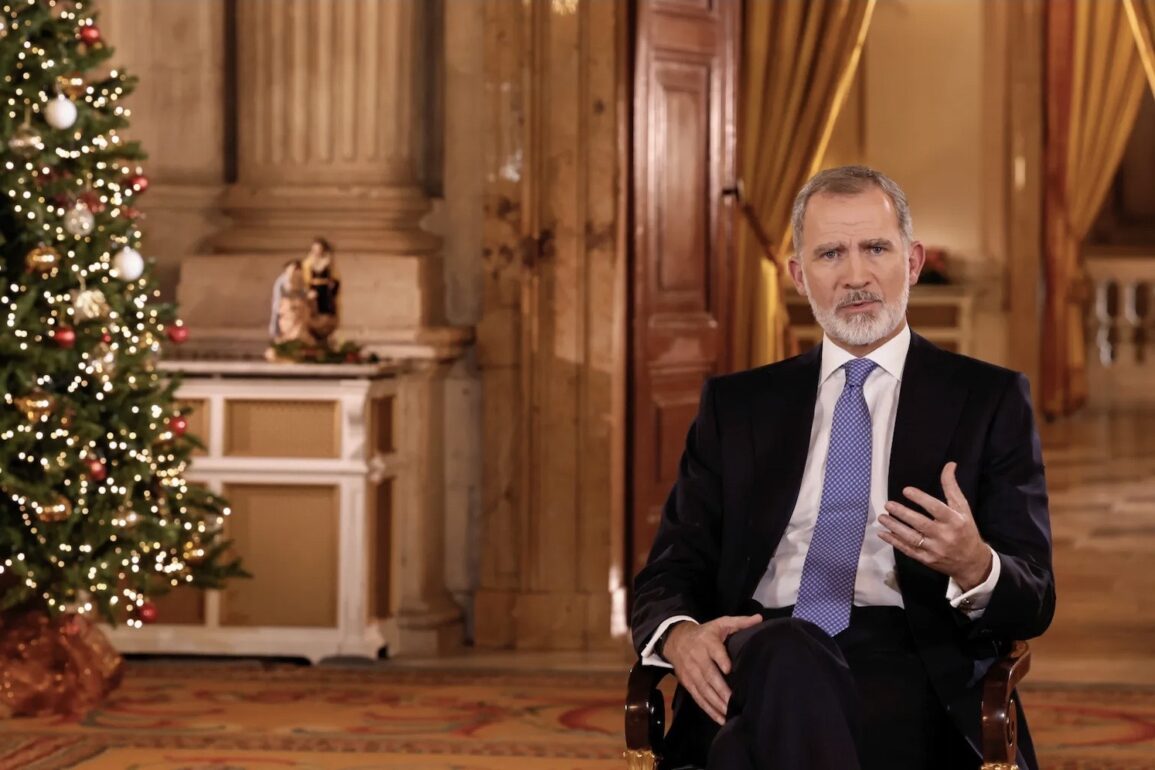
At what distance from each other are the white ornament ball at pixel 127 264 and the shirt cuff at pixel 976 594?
328 centimetres

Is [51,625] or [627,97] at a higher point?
[627,97]

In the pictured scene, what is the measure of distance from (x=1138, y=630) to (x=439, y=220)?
2.77 metres

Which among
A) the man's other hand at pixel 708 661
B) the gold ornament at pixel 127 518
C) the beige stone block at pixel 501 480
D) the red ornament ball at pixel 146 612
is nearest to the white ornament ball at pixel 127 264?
the gold ornament at pixel 127 518

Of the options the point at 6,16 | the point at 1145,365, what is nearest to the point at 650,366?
the point at 6,16

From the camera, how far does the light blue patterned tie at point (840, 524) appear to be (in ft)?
9.74

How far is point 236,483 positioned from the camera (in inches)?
246

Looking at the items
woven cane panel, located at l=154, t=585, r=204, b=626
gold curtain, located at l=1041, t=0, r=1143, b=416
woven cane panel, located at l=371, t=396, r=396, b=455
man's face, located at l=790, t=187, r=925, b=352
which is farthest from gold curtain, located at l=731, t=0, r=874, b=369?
gold curtain, located at l=1041, t=0, r=1143, b=416

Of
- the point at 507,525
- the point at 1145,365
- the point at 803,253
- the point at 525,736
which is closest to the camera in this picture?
the point at 803,253

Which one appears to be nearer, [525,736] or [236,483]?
[525,736]

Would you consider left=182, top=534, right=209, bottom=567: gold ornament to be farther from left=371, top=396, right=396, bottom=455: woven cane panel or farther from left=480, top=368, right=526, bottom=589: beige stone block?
left=480, top=368, right=526, bottom=589: beige stone block

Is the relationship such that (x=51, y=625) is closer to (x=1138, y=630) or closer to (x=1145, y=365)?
(x=1138, y=630)

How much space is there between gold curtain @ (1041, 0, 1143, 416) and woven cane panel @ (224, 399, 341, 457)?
28.9 feet

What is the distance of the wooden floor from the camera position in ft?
21.0

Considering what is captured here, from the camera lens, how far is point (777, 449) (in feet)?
10.1
